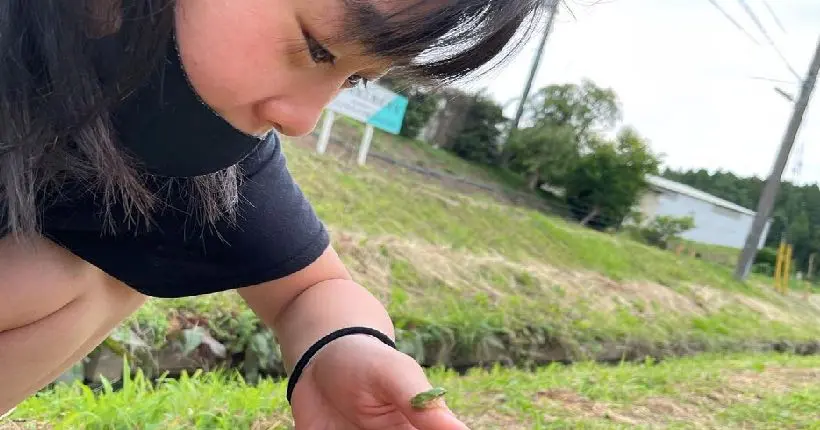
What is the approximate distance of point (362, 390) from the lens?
943mm

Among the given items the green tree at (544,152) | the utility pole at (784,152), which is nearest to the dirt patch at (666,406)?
the utility pole at (784,152)

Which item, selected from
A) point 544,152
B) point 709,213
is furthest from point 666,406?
point 709,213

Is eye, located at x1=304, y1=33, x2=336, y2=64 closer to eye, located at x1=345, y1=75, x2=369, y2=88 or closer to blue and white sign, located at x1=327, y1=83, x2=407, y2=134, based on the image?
eye, located at x1=345, y1=75, x2=369, y2=88

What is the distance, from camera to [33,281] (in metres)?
0.88

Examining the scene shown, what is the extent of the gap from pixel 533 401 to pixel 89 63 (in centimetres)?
177

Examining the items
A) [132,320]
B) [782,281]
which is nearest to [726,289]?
[782,281]

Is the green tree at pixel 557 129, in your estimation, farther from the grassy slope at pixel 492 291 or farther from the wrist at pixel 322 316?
the wrist at pixel 322 316

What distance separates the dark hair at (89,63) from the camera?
0.67 meters

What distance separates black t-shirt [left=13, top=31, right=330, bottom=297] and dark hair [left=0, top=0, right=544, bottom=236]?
0.03m

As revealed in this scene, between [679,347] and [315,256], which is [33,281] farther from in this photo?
[679,347]

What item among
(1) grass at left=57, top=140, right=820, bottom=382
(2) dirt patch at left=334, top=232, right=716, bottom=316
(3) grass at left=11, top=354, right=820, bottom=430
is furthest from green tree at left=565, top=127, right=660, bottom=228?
(3) grass at left=11, top=354, right=820, bottom=430

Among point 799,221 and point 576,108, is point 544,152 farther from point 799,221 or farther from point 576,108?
point 799,221

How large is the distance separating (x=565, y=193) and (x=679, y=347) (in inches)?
325

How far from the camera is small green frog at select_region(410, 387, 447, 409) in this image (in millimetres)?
834
